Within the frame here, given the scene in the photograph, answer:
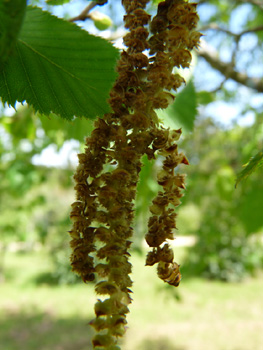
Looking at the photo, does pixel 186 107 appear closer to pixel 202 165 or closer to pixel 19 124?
pixel 19 124

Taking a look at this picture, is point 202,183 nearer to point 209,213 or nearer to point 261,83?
point 209,213

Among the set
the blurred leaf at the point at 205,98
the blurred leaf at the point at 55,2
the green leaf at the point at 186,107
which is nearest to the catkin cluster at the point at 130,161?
the blurred leaf at the point at 55,2

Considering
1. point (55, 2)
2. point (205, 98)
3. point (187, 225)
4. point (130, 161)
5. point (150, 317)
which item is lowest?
point (130, 161)

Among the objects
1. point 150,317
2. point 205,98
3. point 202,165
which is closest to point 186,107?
point 205,98

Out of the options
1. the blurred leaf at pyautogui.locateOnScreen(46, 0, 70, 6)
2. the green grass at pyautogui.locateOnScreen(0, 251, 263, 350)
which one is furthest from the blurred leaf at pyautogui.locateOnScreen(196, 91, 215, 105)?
the green grass at pyautogui.locateOnScreen(0, 251, 263, 350)

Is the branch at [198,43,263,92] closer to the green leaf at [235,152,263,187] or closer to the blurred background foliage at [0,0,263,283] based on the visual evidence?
the blurred background foliage at [0,0,263,283]

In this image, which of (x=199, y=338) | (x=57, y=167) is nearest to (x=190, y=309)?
(x=199, y=338)

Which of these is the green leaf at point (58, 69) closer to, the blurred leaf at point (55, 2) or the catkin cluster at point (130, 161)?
the catkin cluster at point (130, 161)
